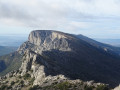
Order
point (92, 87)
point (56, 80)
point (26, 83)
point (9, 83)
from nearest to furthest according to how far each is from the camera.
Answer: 1. point (92, 87)
2. point (56, 80)
3. point (26, 83)
4. point (9, 83)

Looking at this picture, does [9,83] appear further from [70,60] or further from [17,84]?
[70,60]

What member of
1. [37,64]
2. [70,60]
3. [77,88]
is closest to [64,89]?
[77,88]

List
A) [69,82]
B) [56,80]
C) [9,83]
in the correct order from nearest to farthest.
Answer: [69,82] < [56,80] < [9,83]

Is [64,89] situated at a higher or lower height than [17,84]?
higher

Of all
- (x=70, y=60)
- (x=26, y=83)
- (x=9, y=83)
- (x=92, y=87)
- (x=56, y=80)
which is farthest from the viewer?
(x=70, y=60)

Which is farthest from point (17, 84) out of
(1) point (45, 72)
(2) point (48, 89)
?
(2) point (48, 89)

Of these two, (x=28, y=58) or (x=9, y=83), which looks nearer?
(x=9, y=83)

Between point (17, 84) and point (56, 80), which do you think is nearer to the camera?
point (56, 80)

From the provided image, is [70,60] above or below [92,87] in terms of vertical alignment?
below

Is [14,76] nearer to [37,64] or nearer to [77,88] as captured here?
[37,64]
